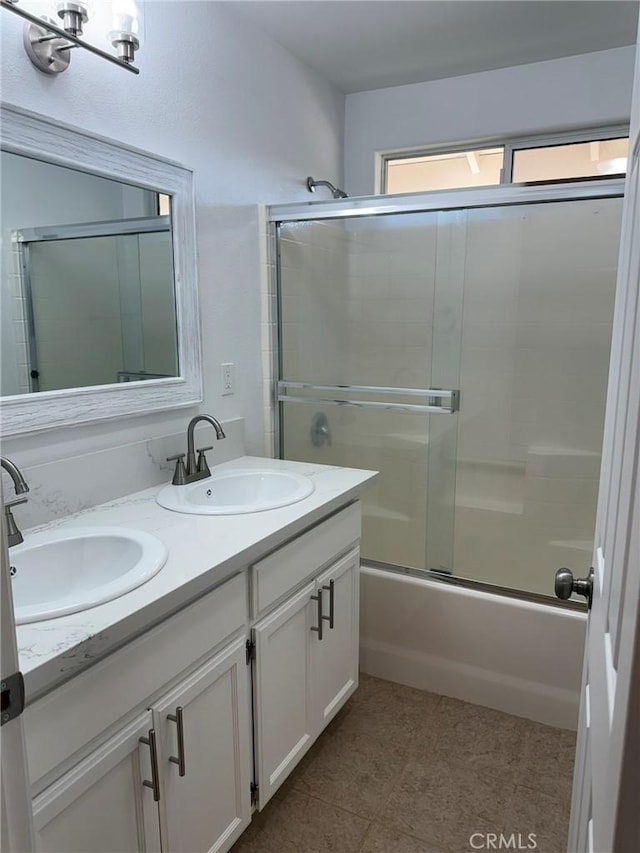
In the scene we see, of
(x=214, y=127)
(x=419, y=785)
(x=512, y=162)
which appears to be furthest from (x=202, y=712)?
(x=512, y=162)

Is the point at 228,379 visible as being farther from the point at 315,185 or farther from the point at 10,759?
the point at 10,759

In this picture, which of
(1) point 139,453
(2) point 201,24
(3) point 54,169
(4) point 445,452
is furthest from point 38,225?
(4) point 445,452

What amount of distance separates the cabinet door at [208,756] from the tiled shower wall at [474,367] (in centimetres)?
118

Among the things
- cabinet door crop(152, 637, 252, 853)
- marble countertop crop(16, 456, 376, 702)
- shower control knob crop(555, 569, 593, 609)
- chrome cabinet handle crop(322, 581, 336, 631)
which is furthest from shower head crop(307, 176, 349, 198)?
shower control knob crop(555, 569, 593, 609)

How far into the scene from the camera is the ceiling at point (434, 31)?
2031mm

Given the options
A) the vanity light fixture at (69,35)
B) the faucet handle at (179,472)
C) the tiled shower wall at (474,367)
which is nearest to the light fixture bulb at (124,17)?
the vanity light fixture at (69,35)

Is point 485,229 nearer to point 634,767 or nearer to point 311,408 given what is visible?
point 311,408

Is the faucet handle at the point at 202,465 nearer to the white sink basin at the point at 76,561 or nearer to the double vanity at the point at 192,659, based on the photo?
the double vanity at the point at 192,659

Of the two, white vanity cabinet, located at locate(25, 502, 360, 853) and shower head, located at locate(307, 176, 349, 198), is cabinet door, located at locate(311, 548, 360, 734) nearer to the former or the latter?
white vanity cabinet, located at locate(25, 502, 360, 853)

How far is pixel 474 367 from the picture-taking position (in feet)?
8.04

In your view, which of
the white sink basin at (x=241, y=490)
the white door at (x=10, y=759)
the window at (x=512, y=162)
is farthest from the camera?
the window at (x=512, y=162)

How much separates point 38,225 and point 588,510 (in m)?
2.28

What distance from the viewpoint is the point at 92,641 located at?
38.1 inches

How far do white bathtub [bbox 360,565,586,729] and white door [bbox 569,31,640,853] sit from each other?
3.56 feet
